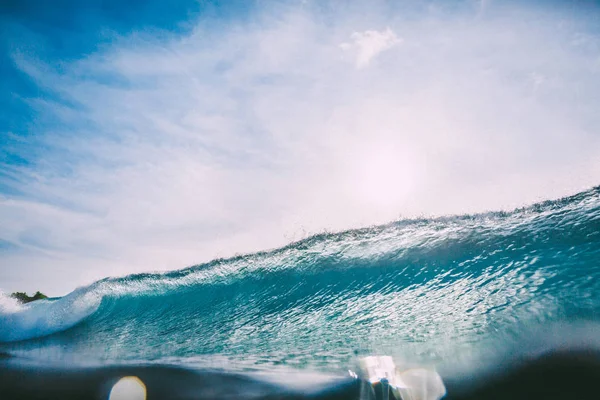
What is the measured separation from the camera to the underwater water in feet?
11.6

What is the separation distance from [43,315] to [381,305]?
29.1 feet

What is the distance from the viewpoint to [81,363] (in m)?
3.86

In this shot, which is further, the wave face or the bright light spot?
the wave face

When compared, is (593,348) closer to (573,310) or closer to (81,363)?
(573,310)

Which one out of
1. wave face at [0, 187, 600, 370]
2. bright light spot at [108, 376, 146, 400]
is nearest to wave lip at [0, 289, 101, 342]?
wave face at [0, 187, 600, 370]

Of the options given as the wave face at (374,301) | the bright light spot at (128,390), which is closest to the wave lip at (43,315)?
the wave face at (374,301)

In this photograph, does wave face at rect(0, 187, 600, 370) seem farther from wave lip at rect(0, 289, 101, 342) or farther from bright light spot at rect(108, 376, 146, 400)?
bright light spot at rect(108, 376, 146, 400)

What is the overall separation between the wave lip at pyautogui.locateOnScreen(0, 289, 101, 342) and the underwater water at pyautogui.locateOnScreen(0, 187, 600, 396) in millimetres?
59

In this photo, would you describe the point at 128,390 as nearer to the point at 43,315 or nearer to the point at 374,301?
the point at 374,301

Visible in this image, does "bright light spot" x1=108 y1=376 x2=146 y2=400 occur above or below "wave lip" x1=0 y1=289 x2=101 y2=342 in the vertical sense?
below

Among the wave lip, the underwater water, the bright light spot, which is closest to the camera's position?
the bright light spot

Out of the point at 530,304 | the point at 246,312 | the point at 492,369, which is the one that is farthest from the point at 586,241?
the point at 246,312

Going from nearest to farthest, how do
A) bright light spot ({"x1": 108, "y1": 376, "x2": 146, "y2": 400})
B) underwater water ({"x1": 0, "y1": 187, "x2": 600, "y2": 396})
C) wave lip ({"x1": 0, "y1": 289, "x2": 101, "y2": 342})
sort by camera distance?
1. bright light spot ({"x1": 108, "y1": 376, "x2": 146, "y2": 400})
2. underwater water ({"x1": 0, "y1": 187, "x2": 600, "y2": 396})
3. wave lip ({"x1": 0, "y1": 289, "x2": 101, "y2": 342})

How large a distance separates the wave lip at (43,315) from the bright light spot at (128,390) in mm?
5953
